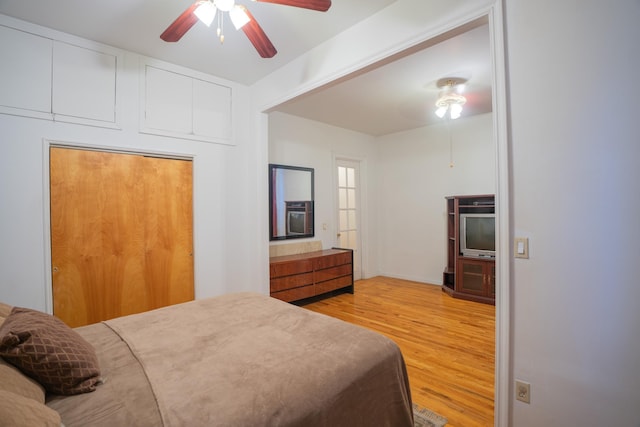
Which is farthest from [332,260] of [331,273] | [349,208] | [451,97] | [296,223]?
[451,97]

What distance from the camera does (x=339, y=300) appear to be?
4.32 metres

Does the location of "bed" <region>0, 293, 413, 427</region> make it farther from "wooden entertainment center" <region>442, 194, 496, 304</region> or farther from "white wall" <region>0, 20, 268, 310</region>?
"wooden entertainment center" <region>442, 194, 496, 304</region>

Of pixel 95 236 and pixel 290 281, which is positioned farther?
pixel 290 281

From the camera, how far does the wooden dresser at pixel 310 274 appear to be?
3.74 metres

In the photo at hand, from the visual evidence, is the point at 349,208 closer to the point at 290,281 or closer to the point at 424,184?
the point at 424,184

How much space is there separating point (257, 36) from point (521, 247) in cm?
193

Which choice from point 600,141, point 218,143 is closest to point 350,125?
point 218,143

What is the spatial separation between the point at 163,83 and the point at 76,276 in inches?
75.2

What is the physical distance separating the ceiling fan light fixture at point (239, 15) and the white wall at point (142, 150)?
5.24 ft

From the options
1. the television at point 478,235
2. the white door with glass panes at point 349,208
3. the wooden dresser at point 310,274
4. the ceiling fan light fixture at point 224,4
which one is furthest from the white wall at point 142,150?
the television at point 478,235

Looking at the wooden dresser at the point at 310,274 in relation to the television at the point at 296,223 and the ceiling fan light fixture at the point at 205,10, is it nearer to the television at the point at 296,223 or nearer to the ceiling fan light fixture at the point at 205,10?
the television at the point at 296,223

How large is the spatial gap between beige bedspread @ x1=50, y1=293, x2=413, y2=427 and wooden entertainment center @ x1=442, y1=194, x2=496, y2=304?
305cm

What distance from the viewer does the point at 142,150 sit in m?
2.82

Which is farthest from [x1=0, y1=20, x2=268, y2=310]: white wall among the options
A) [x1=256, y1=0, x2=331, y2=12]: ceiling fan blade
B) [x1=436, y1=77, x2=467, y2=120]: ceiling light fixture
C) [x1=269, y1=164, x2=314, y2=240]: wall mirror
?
[x1=436, y1=77, x2=467, y2=120]: ceiling light fixture
